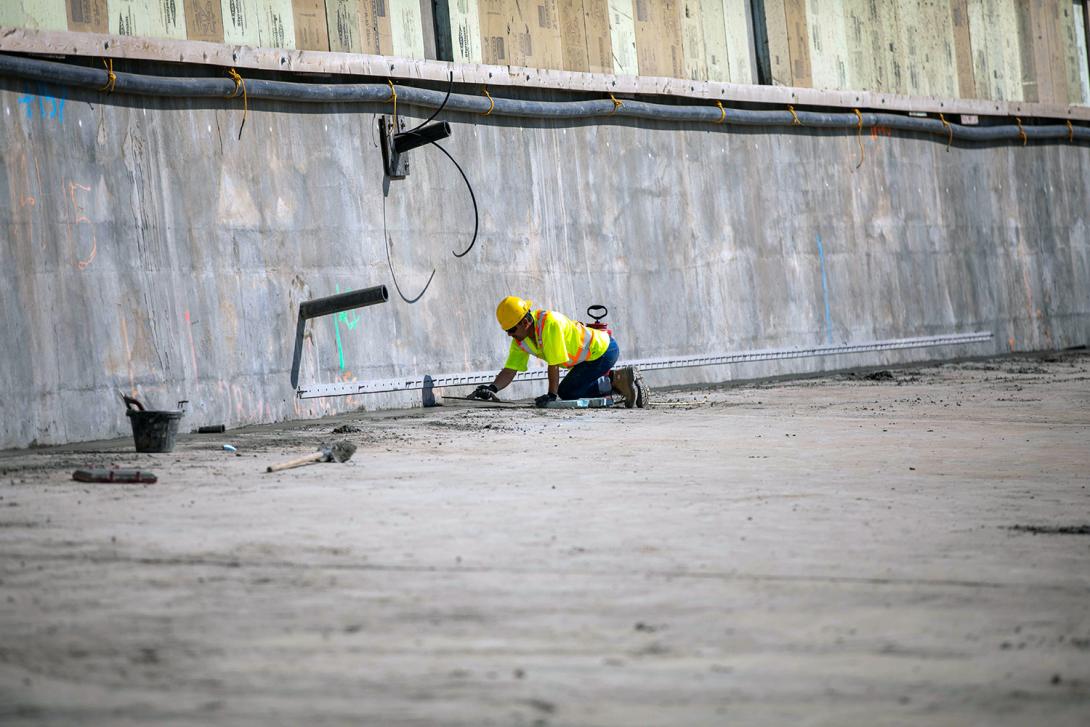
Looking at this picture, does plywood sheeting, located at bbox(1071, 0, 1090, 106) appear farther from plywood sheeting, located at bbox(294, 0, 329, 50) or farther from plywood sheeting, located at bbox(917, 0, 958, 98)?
plywood sheeting, located at bbox(294, 0, 329, 50)

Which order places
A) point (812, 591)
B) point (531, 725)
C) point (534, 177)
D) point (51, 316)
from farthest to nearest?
point (534, 177) → point (51, 316) → point (812, 591) → point (531, 725)

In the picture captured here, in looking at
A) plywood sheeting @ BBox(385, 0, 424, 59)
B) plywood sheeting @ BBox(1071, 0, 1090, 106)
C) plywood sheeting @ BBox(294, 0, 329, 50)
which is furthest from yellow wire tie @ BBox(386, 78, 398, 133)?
plywood sheeting @ BBox(1071, 0, 1090, 106)

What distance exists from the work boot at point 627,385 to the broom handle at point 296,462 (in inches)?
198

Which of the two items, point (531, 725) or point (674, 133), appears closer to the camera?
point (531, 725)

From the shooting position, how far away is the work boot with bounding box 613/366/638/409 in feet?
43.0

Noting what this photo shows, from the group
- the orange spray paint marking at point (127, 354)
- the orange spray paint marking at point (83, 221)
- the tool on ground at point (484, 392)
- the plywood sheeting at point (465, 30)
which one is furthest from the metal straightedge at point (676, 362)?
the plywood sheeting at point (465, 30)

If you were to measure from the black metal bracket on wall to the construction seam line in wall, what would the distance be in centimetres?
204

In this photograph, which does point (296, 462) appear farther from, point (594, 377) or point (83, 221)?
point (594, 377)

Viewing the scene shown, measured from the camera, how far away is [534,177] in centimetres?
1480

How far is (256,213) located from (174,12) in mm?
1947

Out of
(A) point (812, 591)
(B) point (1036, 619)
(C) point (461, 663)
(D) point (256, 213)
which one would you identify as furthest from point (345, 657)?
(D) point (256, 213)

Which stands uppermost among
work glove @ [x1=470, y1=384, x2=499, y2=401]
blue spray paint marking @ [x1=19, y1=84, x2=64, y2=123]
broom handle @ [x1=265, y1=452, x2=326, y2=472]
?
blue spray paint marking @ [x1=19, y1=84, x2=64, y2=123]

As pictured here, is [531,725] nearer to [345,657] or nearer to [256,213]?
[345,657]

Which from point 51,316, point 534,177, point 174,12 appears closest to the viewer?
point 51,316
